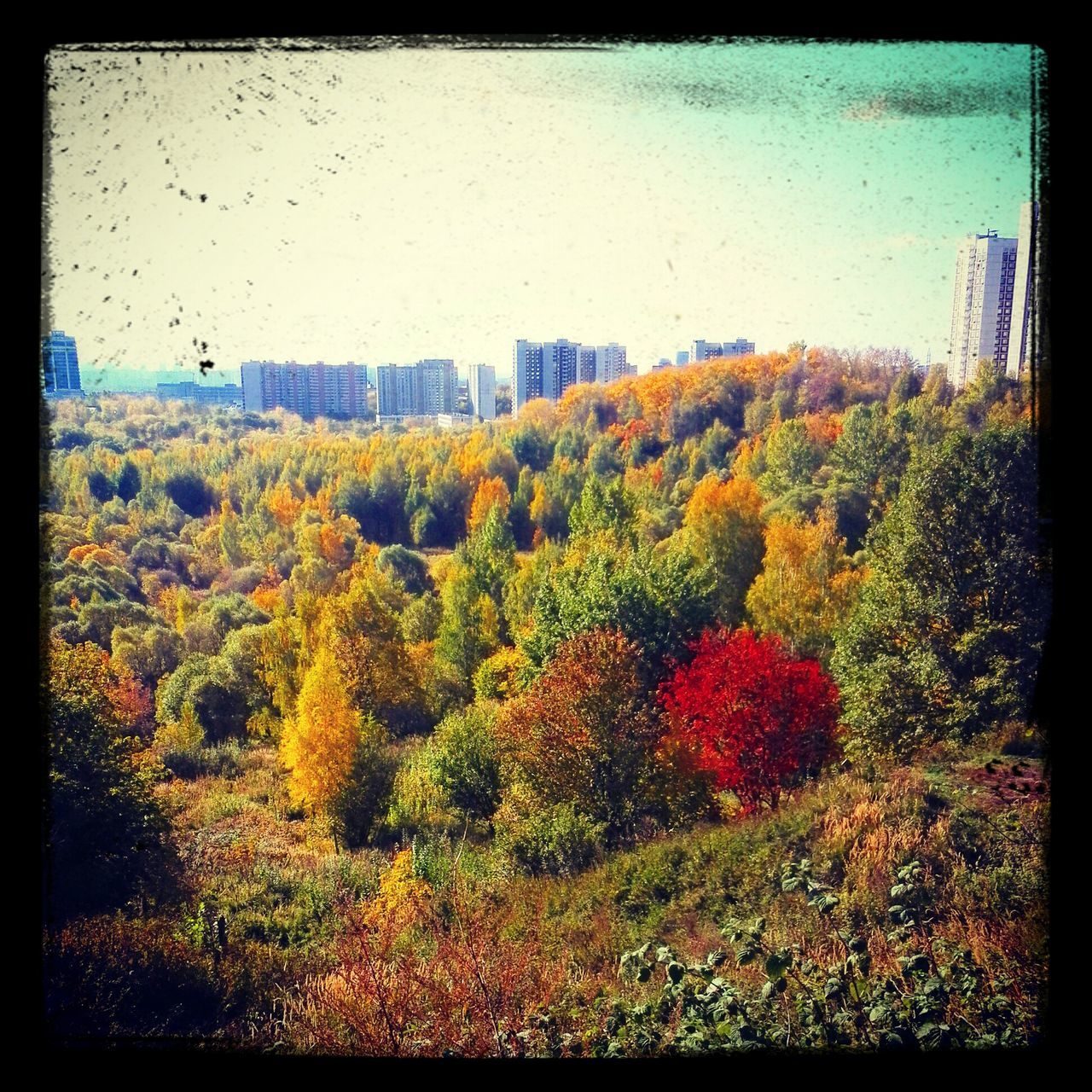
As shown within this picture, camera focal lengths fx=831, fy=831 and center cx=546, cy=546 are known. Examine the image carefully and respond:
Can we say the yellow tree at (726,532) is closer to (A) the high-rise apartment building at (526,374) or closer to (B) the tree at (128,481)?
(A) the high-rise apartment building at (526,374)

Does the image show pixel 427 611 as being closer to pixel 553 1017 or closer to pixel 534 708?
pixel 534 708

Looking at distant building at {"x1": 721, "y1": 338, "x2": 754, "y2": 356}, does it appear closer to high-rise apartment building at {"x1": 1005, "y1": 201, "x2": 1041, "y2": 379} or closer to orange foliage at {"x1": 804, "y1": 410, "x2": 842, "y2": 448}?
high-rise apartment building at {"x1": 1005, "y1": 201, "x2": 1041, "y2": 379}

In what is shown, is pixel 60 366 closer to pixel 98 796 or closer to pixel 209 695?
pixel 98 796

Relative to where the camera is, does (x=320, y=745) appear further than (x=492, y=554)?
No

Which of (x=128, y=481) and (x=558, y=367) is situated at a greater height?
(x=558, y=367)

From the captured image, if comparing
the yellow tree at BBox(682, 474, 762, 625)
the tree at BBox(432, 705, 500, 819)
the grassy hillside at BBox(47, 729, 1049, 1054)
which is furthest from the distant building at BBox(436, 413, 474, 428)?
the yellow tree at BBox(682, 474, 762, 625)

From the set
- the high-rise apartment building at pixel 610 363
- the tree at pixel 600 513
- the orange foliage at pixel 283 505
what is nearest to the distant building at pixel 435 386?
the high-rise apartment building at pixel 610 363

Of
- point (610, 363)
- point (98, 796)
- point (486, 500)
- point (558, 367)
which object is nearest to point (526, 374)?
point (558, 367)
